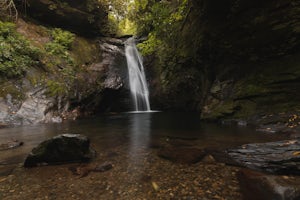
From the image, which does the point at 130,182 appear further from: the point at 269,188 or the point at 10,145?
the point at 10,145

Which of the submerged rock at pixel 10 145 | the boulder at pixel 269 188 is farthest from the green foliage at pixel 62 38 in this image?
the boulder at pixel 269 188

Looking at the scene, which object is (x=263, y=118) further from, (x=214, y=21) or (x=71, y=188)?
(x=71, y=188)

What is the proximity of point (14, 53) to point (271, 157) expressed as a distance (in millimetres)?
11413

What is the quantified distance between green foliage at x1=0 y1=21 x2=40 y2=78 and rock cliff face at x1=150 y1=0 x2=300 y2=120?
343 inches

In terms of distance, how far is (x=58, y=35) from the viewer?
13242mm

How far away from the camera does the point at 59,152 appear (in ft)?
12.5

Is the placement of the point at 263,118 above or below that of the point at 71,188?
above

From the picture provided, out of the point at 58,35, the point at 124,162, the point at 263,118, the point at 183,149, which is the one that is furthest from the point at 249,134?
the point at 58,35

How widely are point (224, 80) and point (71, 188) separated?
8.03 m

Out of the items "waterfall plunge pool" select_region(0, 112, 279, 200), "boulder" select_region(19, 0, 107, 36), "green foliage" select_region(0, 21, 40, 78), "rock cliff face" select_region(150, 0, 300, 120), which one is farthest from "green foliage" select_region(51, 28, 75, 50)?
"waterfall plunge pool" select_region(0, 112, 279, 200)

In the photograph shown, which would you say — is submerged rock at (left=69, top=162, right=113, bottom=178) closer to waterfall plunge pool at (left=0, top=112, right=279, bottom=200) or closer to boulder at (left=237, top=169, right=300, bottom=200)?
waterfall plunge pool at (left=0, top=112, right=279, bottom=200)

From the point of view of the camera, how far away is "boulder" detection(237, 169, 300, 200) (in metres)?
2.12

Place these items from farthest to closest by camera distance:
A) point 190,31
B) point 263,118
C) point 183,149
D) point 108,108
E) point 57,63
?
point 108,108
point 57,63
point 190,31
point 263,118
point 183,149

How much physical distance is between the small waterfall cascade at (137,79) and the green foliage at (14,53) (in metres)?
7.34
